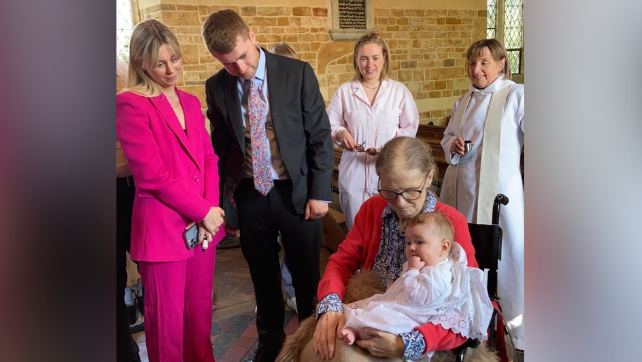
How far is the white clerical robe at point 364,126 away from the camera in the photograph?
64.1 inches

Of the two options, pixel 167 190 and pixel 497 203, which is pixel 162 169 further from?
pixel 497 203

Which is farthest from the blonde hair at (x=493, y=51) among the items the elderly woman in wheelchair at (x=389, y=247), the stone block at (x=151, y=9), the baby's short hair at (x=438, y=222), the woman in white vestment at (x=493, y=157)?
the stone block at (x=151, y=9)

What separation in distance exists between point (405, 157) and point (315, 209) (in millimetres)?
319

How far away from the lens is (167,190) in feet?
3.74

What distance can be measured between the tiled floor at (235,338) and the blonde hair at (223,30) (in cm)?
64

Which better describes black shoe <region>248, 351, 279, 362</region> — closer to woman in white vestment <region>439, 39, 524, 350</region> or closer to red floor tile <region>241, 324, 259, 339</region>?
red floor tile <region>241, 324, 259, 339</region>

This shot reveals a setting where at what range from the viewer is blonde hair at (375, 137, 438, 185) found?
4.37ft

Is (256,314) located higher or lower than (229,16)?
lower

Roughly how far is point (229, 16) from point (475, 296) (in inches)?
33.1
